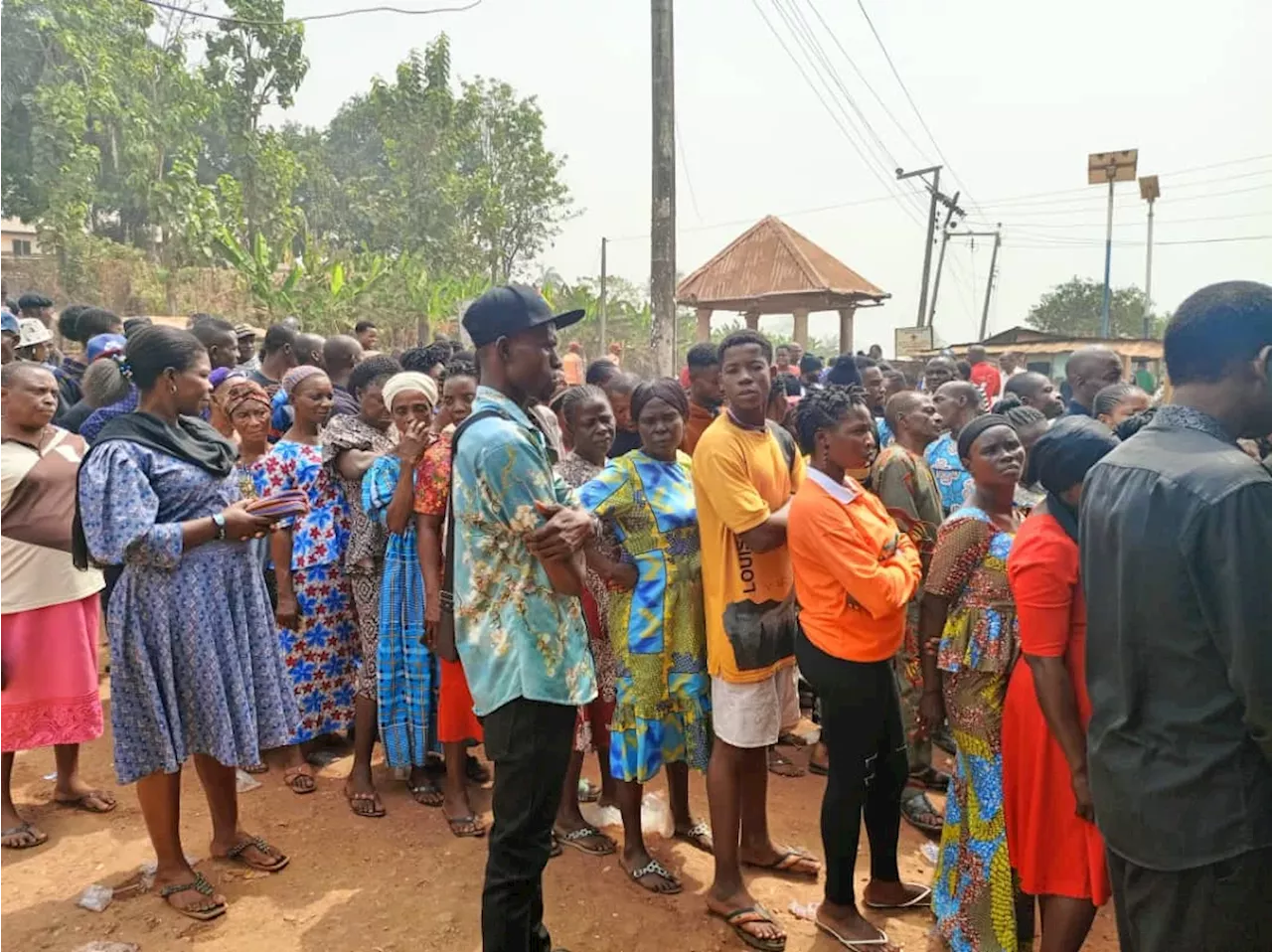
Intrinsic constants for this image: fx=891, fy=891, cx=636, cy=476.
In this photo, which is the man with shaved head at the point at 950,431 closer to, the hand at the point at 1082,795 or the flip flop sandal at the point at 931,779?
the flip flop sandal at the point at 931,779

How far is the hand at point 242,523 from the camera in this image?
3.16 meters

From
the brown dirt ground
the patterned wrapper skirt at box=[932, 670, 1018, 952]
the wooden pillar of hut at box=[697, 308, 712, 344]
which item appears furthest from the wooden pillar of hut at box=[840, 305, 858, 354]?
the patterned wrapper skirt at box=[932, 670, 1018, 952]

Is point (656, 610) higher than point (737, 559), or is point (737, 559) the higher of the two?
point (737, 559)

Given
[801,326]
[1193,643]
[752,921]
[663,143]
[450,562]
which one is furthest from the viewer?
[801,326]

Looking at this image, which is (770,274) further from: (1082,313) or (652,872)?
(1082,313)

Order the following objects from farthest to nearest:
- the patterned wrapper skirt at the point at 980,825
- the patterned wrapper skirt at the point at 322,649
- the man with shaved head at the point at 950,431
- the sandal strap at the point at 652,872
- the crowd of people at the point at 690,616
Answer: the man with shaved head at the point at 950,431 → the patterned wrapper skirt at the point at 322,649 → the sandal strap at the point at 652,872 → the patterned wrapper skirt at the point at 980,825 → the crowd of people at the point at 690,616

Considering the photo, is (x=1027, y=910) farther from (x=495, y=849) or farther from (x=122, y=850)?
(x=122, y=850)

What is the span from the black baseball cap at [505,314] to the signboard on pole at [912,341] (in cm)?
2283

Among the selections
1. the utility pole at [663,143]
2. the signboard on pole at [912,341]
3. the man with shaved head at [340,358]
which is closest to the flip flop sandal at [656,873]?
the man with shaved head at [340,358]

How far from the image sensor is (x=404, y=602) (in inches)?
163

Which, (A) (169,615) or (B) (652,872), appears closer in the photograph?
(A) (169,615)

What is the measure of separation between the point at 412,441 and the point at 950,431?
308 centimetres

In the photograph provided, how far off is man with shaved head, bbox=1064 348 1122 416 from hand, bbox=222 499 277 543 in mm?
4611

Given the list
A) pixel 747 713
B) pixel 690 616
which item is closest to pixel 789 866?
pixel 747 713
